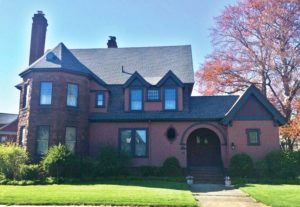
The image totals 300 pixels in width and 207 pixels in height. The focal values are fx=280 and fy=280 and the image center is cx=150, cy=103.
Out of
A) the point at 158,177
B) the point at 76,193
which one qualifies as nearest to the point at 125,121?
the point at 158,177

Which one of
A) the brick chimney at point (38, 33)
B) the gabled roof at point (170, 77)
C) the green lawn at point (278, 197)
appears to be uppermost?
the brick chimney at point (38, 33)

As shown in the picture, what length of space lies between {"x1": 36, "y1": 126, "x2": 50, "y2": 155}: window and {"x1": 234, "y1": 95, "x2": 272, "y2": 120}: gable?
511 inches

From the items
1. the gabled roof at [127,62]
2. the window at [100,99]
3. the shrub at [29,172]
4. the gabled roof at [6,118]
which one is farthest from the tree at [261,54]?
the gabled roof at [6,118]

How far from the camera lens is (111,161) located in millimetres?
18391

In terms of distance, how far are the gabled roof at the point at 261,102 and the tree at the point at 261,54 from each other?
22.8ft

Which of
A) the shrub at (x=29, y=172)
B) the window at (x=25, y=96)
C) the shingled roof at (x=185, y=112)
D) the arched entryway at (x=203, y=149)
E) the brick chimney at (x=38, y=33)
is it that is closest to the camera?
the shrub at (x=29, y=172)

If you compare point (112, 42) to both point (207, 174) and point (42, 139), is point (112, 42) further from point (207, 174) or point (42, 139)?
point (207, 174)

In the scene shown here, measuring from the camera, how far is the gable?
19.3m

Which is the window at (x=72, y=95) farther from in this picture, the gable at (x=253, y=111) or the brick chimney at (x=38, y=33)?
the gable at (x=253, y=111)

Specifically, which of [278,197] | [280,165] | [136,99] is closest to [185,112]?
[136,99]

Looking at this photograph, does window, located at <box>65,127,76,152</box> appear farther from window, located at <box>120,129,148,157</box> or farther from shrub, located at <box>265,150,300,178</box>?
shrub, located at <box>265,150,300,178</box>

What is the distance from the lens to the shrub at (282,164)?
56.6 feet

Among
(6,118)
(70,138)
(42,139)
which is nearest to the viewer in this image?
(42,139)

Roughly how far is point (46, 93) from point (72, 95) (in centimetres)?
176
